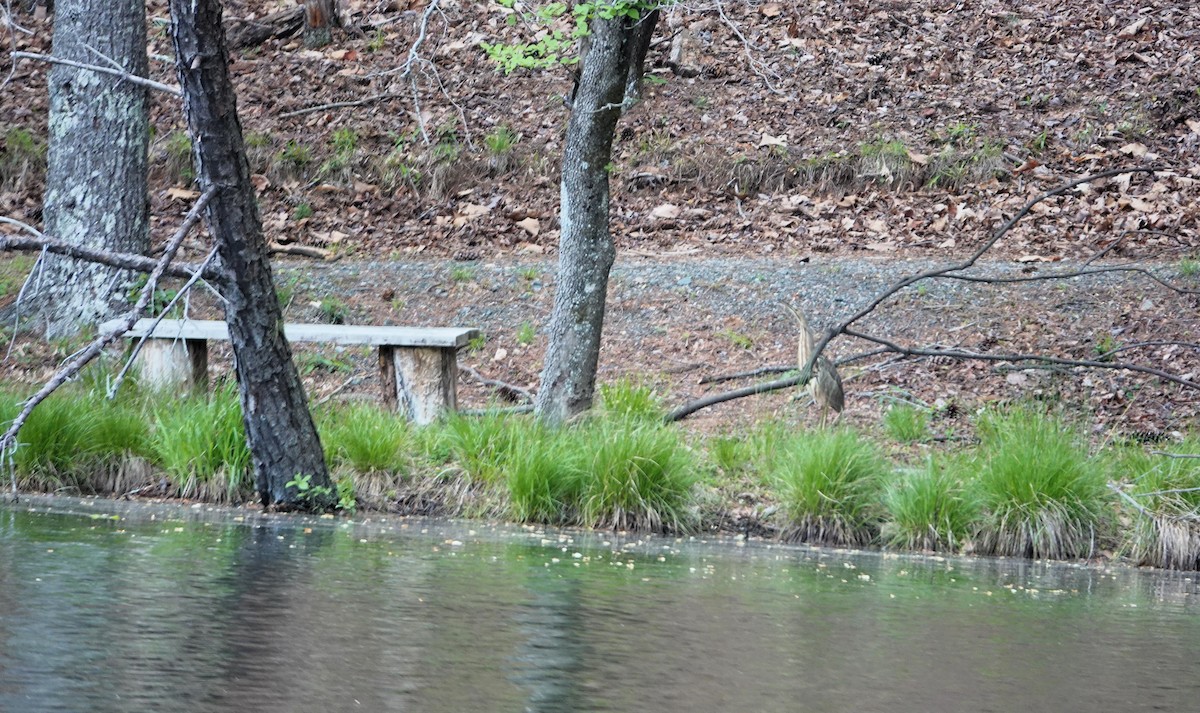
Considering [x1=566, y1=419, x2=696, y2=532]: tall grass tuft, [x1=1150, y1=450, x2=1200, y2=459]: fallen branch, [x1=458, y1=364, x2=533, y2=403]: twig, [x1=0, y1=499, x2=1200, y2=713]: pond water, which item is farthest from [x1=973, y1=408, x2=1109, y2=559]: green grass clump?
[x1=458, y1=364, x2=533, y2=403]: twig

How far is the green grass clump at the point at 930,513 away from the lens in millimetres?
7566

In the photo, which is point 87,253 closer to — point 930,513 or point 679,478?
point 679,478

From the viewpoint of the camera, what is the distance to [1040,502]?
24.9 ft

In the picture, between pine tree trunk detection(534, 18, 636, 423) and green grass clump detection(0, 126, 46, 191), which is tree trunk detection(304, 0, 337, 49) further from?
pine tree trunk detection(534, 18, 636, 423)

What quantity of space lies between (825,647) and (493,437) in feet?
12.4

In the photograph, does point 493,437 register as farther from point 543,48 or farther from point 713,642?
point 713,642

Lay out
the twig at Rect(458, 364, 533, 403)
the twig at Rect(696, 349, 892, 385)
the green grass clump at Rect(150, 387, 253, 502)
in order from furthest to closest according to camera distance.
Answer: the twig at Rect(458, 364, 533, 403) < the twig at Rect(696, 349, 892, 385) < the green grass clump at Rect(150, 387, 253, 502)

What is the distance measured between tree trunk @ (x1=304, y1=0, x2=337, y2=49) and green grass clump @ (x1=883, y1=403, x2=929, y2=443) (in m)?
10.9

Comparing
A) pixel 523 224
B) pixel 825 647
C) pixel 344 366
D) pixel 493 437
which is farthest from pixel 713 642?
pixel 523 224

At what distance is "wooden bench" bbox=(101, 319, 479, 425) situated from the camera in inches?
344

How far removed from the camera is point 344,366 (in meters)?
11.1

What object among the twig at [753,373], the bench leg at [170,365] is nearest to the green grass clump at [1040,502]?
the twig at [753,373]

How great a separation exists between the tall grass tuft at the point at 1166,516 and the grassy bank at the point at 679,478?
0.01 m

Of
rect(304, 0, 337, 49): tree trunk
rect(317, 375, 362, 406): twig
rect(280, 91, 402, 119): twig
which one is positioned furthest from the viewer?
rect(304, 0, 337, 49): tree trunk
